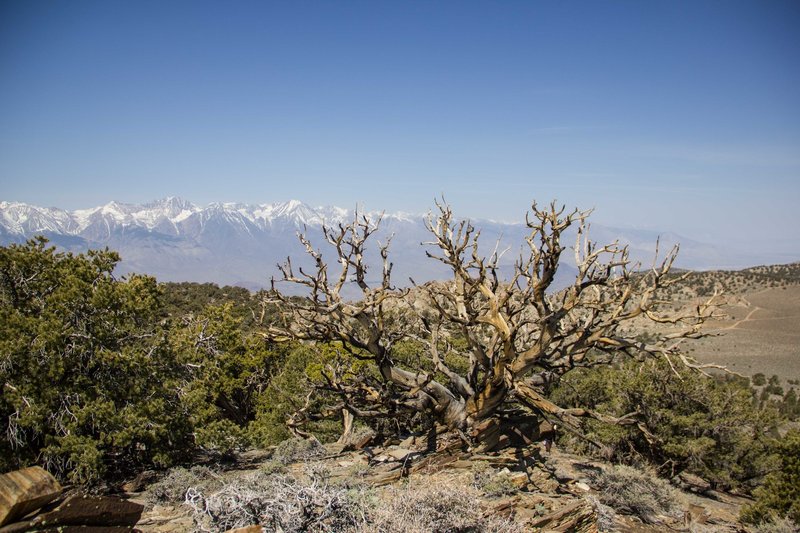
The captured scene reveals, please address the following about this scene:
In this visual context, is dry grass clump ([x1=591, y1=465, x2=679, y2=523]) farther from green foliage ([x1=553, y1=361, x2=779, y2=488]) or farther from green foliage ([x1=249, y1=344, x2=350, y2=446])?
green foliage ([x1=249, y1=344, x2=350, y2=446])

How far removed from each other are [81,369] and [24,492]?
4535 mm

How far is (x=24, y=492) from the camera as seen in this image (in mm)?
5590

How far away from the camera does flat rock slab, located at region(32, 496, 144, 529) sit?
5.57 meters

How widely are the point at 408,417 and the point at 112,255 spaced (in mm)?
9120

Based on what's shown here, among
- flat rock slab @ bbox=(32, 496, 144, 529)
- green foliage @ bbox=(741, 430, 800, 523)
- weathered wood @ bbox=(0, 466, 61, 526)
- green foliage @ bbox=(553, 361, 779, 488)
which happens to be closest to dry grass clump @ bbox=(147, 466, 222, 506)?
flat rock slab @ bbox=(32, 496, 144, 529)

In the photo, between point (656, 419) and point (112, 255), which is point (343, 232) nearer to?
point (112, 255)

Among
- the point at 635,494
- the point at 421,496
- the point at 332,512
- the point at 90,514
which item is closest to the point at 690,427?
the point at 635,494

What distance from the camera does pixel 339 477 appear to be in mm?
8703

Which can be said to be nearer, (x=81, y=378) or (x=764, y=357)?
(x=81, y=378)

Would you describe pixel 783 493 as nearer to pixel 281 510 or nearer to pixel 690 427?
pixel 690 427

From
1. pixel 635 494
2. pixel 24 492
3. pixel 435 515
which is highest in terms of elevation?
pixel 24 492

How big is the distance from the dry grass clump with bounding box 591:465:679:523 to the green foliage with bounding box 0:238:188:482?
888 cm

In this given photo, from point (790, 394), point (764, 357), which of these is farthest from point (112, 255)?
point (764, 357)

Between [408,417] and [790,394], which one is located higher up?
[408,417]
